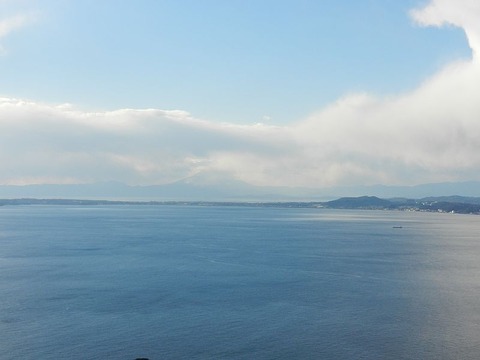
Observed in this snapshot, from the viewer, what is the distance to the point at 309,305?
33062 millimetres

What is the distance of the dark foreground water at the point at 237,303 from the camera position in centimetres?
Result: 2488

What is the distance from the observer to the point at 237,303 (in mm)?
33531

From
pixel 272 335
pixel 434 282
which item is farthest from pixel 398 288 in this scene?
pixel 272 335

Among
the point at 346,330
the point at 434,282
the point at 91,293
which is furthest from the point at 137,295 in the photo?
the point at 434,282

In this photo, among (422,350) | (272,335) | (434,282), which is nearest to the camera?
(422,350)

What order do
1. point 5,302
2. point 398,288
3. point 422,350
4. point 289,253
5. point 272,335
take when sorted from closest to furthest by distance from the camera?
point 422,350, point 272,335, point 5,302, point 398,288, point 289,253

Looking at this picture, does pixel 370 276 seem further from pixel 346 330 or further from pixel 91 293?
pixel 91 293

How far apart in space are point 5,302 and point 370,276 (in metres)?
28.5

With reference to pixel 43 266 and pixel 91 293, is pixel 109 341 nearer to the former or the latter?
pixel 91 293

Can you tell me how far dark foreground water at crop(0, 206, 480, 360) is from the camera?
979 inches

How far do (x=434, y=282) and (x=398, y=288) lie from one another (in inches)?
176

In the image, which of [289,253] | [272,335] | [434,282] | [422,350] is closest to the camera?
[422,350]

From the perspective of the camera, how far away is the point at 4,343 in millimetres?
24922

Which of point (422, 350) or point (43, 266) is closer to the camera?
point (422, 350)
